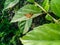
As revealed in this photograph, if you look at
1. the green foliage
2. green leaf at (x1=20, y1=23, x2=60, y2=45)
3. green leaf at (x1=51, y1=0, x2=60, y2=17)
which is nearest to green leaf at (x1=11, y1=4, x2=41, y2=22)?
the green foliage

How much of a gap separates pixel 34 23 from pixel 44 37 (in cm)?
87

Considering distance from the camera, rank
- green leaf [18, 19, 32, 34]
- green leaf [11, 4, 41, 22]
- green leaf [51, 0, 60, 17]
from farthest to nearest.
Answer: green leaf [18, 19, 32, 34]
green leaf [11, 4, 41, 22]
green leaf [51, 0, 60, 17]

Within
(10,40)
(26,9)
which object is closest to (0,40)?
(10,40)

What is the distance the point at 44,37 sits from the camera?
72 cm

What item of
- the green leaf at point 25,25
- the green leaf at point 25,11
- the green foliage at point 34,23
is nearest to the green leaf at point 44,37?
the green foliage at point 34,23

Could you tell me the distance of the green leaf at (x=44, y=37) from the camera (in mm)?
706

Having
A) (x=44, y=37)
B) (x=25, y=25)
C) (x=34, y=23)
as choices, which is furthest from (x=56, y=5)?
(x=34, y=23)

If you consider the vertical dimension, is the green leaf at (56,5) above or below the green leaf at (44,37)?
above

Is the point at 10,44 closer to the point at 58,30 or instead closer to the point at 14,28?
the point at 14,28

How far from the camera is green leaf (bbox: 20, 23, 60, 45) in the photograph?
2.31 ft

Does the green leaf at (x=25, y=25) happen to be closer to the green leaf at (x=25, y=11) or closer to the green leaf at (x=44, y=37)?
the green leaf at (x=25, y=11)

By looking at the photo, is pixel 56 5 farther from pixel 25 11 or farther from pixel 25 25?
pixel 25 25

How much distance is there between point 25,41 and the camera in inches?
28.3

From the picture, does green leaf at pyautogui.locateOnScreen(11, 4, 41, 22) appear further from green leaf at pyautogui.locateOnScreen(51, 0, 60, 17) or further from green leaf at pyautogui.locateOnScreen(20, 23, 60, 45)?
green leaf at pyautogui.locateOnScreen(20, 23, 60, 45)
